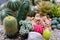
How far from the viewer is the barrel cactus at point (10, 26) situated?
190 inches

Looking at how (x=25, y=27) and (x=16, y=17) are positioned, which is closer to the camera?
(x=25, y=27)

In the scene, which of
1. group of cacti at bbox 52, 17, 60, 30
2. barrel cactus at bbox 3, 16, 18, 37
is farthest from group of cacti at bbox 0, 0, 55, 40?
group of cacti at bbox 52, 17, 60, 30

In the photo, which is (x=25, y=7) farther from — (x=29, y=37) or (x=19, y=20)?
(x=29, y=37)

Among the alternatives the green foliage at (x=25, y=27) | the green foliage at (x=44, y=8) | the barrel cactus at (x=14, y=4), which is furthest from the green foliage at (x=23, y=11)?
the green foliage at (x=44, y=8)

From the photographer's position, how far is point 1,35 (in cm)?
545

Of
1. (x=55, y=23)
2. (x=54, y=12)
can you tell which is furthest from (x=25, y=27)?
(x=54, y=12)

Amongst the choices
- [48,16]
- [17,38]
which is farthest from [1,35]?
[48,16]

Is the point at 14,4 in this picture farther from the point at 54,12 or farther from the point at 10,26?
the point at 54,12

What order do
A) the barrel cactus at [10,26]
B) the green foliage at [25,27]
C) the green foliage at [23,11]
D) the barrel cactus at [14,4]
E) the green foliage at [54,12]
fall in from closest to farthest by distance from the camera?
the barrel cactus at [10,26]
the green foliage at [25,27]
the green foliage at [23,11]
the barrel cactus at [14,4]
the green foliage at [54,12]

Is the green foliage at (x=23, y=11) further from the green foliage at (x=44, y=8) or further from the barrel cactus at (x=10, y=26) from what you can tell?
the green foliage at (x=44, y=8)

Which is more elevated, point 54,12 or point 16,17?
point 16,17

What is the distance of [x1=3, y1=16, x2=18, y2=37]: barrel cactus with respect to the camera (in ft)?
15.9

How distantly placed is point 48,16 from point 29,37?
1743 millimetres

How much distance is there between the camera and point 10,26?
488cm
